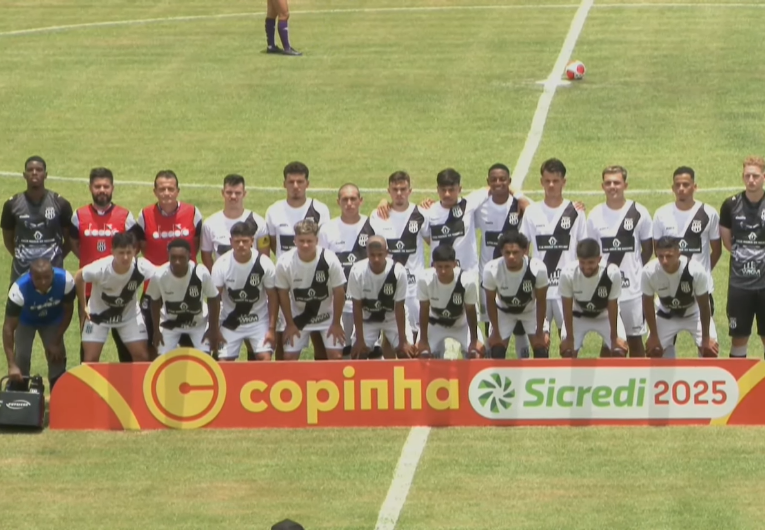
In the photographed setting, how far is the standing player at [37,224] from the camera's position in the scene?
51.7ft

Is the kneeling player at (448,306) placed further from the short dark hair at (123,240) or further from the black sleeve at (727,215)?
the short dark hair at (123,240)

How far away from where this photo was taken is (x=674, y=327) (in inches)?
603

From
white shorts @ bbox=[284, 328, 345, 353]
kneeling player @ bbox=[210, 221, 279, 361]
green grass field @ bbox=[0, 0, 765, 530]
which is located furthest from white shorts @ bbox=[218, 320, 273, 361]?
green grass field @ bbox=[0, 0, 765, 530]

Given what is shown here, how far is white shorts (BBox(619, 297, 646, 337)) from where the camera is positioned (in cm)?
1578

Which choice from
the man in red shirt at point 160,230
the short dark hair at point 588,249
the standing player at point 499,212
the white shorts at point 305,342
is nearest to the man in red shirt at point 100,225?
the man in red shirt at point 160,230

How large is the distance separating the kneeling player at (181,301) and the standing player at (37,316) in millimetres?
810

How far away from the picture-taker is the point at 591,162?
2467cm

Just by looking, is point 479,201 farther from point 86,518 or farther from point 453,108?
point 453,108

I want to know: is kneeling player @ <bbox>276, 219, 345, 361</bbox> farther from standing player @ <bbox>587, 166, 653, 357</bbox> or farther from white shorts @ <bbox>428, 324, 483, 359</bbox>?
standing player @ <bbox>587, 166, 653, 357</bbox>

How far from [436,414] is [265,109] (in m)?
13.9

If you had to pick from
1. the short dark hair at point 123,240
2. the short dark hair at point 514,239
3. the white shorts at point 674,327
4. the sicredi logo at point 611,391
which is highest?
the short dark hair at point 123,240

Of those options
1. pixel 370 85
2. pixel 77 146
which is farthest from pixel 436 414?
pixel 370 85

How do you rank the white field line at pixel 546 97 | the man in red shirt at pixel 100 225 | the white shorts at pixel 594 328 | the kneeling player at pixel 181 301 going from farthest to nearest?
the white field line at pixel 546 97
the man in red shirt at pixel 100 225
the white shorts at pixel 594 328
the kneeling player at pixel 181 301

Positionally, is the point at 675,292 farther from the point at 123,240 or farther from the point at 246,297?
the point at 123,240
